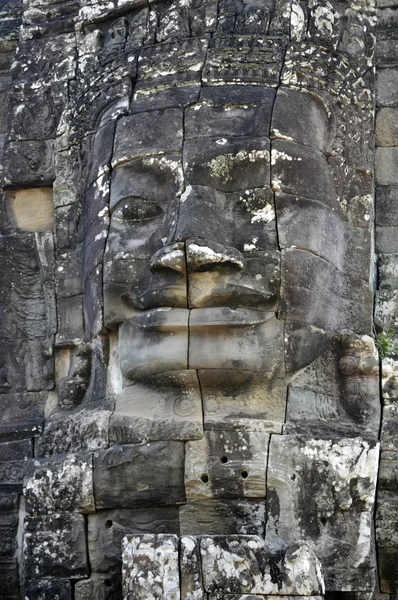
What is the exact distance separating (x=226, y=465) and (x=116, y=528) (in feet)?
2.85

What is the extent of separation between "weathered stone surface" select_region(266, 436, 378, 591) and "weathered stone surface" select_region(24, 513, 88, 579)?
1289 mm

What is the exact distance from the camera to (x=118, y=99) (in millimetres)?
12234

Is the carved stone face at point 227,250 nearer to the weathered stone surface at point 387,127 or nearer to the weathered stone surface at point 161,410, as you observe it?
the weathered stone surface at point 161,410

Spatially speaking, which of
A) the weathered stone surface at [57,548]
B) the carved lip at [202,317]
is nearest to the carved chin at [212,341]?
the carved lip at [202,317]

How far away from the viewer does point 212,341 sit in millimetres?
11125

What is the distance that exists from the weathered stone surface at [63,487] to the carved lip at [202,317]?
1.03 m

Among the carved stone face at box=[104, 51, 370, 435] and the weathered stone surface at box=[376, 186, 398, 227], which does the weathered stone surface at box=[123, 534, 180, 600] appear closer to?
the carved stone face at box=[104, 51, 370, 435]

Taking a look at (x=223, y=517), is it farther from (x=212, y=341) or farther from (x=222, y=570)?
(x=212, y=341)

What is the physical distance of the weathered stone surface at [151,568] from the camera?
10.4 meters

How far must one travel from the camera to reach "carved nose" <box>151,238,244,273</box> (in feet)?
36.5

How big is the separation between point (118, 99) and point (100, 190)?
28.8 inches

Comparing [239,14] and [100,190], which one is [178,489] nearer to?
[100,190]

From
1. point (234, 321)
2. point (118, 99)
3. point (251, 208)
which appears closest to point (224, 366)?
point (234, 321)

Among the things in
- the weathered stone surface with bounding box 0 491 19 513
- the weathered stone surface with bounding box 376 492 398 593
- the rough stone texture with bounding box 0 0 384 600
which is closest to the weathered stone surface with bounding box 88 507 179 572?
the rough stone texture with bounding box 0 0 384 600
